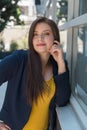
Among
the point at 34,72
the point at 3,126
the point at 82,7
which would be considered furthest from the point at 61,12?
the point at 3,126

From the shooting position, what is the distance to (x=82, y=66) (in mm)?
2631

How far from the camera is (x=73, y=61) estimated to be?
2951 mm

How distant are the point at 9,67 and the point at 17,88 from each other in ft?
0.48

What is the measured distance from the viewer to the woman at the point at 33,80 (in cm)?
243

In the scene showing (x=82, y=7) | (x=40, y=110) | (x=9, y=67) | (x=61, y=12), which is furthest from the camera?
(x=61, y=12)

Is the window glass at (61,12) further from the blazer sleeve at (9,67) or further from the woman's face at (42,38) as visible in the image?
the blazer sleeve at (9,67)

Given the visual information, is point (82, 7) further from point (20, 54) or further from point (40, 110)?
point (40, 110)

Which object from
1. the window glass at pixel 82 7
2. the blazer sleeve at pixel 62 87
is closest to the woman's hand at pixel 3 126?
the blazer sleeve at pixel 62 87

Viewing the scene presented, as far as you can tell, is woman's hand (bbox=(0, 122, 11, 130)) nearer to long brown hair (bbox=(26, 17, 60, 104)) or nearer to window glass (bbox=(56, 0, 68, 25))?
long brown hair (bbox=(26, 17, 60, 104))

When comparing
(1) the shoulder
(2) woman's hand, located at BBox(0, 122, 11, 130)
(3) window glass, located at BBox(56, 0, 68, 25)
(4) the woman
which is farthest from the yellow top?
(3) window glass, located at BBox(56, 0, 68, 25)

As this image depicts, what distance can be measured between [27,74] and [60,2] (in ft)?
5.21

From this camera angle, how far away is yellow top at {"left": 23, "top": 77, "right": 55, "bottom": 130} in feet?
8.12

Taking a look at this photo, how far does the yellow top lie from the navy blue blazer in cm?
4

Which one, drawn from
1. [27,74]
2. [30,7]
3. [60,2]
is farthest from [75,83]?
[30,7]
